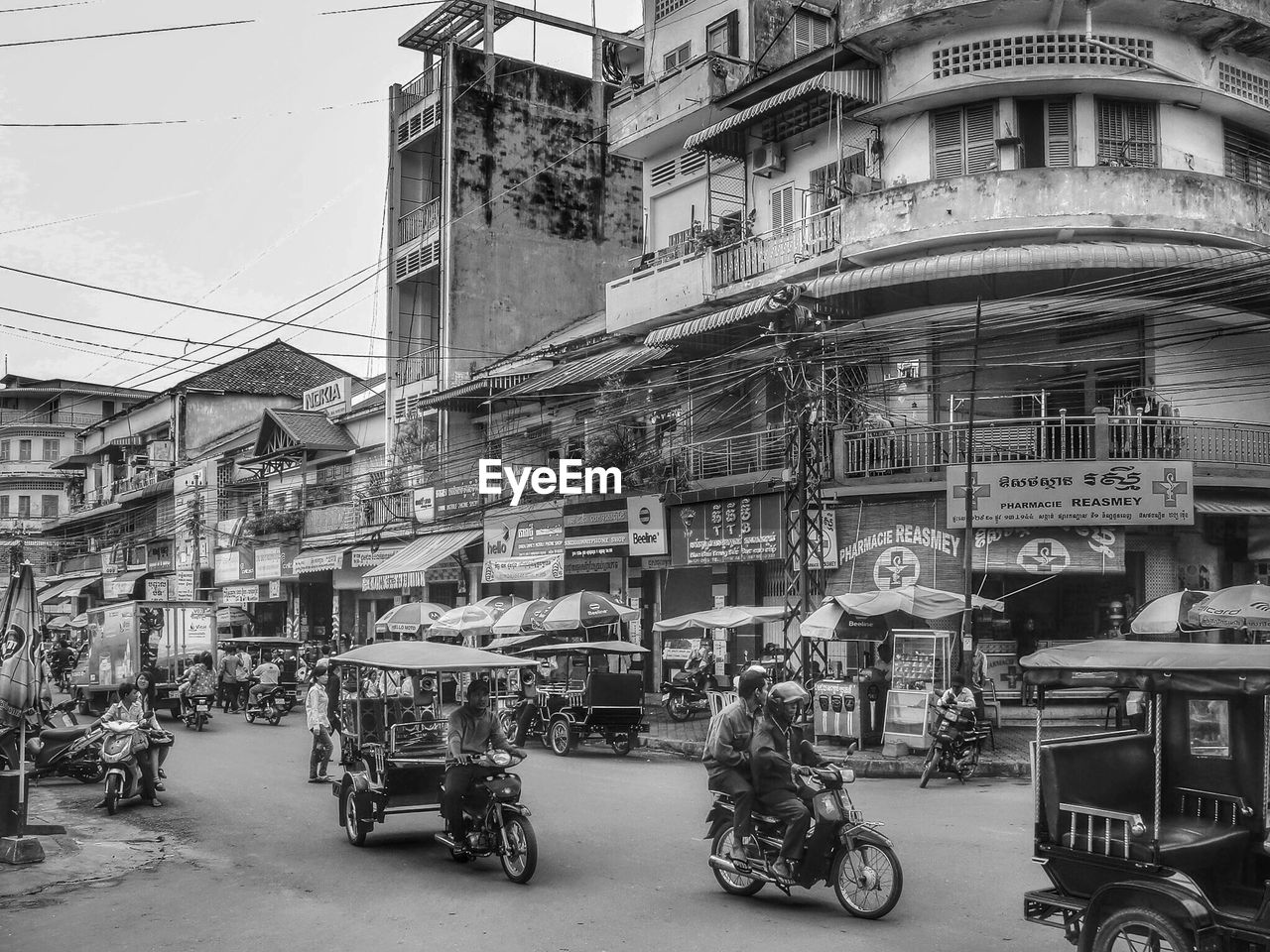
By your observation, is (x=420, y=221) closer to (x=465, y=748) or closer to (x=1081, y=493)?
(x=1081, y=493)

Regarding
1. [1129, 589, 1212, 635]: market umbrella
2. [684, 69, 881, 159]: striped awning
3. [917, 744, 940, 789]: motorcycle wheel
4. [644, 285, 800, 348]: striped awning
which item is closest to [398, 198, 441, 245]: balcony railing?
[684, 69, 881, 159]: striped awning

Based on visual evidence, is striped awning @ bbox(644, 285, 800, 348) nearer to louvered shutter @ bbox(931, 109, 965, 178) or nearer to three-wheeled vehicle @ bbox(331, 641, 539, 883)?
louvered shutter @ bbox(931, 109, 965, 178)

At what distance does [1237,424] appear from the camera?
2195 cm

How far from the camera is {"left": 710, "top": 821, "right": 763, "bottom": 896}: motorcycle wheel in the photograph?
380 inches

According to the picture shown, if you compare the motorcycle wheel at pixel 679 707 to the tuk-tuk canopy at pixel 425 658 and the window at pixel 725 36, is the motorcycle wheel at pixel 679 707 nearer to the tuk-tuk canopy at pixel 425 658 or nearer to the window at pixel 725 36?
the tuk-tuk canopy at pixel 425 658

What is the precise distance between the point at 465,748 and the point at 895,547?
13918mm

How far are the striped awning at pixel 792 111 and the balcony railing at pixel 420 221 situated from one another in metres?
12.4

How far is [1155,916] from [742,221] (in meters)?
22.6

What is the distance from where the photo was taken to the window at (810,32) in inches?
1163

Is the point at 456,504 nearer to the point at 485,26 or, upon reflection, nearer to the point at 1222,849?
the point at 485,26

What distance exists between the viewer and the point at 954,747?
1709 centimetres

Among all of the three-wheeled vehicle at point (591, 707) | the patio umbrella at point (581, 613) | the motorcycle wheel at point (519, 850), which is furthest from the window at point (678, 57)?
the motorcycle wheel at point (519, 850)

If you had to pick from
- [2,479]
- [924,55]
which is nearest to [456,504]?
[924,55]

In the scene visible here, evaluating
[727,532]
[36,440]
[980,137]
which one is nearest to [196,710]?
[727,532]
